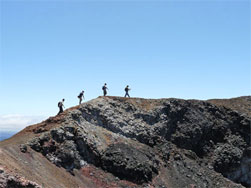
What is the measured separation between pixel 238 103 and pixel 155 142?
26.0 m

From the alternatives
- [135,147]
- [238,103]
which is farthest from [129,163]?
[238,103]

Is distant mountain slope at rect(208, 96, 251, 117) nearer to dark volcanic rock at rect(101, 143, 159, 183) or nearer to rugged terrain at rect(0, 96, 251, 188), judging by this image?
rugged terrain at rect(0, 96, 251, 188)

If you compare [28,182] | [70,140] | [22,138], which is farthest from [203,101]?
[28,182]

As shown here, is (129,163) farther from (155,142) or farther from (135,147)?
(155,142)

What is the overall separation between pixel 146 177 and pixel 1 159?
17497 millimetres

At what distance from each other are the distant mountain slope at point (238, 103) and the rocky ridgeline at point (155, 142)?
2.35 m

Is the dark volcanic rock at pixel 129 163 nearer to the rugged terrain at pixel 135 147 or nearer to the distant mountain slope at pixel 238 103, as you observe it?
the rugged terrain at pixel 135 147

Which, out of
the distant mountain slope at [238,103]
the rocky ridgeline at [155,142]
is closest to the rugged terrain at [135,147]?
the rocky ridgeline at [155,142]

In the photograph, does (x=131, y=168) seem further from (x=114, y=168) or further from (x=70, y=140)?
(x=70, y=140)

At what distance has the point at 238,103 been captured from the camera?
59469mm

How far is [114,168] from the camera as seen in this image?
33.6m

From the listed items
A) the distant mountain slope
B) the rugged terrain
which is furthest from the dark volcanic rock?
the distant mountain slope

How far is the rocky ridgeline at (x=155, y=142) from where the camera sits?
109 ft

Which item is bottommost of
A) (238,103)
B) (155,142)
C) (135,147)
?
(135,147)
